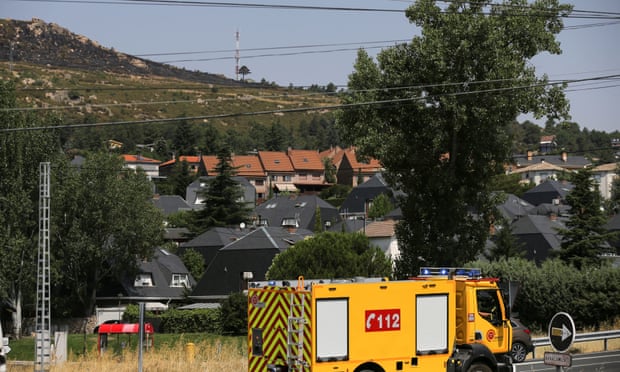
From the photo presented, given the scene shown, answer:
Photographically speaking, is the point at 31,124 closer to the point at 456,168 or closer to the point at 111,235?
the point at 111,235

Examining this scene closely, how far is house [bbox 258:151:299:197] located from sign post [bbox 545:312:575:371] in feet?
480

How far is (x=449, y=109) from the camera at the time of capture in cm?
3822

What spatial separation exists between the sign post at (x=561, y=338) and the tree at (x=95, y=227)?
55432 mm

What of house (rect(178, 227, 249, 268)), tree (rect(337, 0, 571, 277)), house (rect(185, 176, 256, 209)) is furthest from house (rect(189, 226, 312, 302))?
house (rect(185, 176, 256, 209))

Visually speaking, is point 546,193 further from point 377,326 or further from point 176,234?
point 377,326

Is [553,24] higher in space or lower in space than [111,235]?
higher

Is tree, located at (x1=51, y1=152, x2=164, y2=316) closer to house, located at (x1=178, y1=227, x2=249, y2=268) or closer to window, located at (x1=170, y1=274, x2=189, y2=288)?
window, located at (x1=170, y1=274, x2=189, y2=288)

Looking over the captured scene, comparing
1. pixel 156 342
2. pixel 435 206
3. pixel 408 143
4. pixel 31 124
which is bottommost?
pixel 156 342

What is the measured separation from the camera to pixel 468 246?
41.0m

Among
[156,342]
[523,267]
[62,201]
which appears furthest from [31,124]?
[523,267]

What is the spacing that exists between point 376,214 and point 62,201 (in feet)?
149

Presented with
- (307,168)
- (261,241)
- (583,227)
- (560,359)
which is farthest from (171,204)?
(560,359)

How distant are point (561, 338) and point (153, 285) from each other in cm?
6509

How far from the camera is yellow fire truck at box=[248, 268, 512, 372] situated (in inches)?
679
